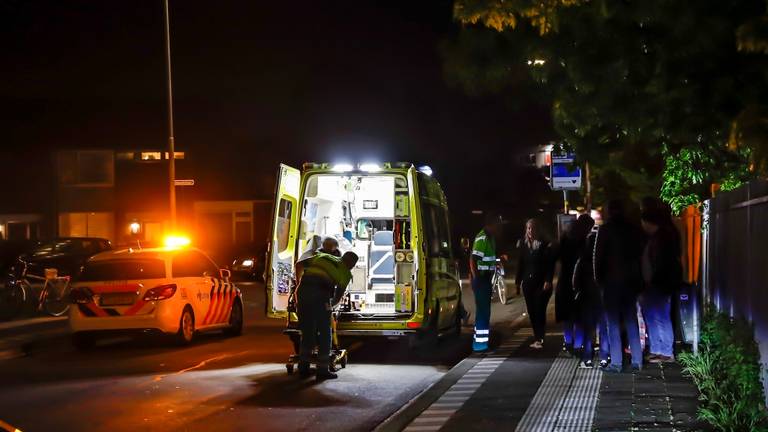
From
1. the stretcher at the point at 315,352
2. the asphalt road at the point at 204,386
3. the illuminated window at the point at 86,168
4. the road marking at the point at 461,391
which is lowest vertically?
the asphalt road at the point at 204,386

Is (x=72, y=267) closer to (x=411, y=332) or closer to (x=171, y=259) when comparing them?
(x=171, y=259)

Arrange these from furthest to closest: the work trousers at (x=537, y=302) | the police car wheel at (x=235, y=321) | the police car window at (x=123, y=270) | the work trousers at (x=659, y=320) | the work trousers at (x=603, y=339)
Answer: the police car wheel at (x=235, y=321) < the police car window at (x=123, y=270) < the work trousers at (x=537, y=302) < the work trousers at (x=603, y=339) < the work trousers at (x=659, y=320)

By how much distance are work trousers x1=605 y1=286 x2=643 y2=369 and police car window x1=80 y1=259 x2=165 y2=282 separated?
693cm

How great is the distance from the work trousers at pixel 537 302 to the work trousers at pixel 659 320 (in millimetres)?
1810

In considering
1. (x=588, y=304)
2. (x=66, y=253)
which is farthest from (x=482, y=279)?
(x=66, y=253)

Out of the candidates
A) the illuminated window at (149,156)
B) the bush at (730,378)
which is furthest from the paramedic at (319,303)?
the illuminated window at (149,156)

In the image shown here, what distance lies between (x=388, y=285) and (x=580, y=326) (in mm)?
3978

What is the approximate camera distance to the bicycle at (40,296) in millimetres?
21141

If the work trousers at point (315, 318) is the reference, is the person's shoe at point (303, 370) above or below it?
below

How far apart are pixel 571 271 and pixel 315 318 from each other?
3.13m

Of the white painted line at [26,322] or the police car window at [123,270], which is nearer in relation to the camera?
the police car window at [123,270]

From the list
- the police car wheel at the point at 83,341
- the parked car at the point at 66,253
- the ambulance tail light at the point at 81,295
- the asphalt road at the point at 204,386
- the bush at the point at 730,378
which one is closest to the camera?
the bush at the point at 730,378

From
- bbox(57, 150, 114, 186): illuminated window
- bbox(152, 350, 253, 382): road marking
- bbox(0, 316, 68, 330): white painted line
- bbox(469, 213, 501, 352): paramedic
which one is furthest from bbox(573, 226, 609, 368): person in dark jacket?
bbox(57, 150, 114, 186): illuminated window

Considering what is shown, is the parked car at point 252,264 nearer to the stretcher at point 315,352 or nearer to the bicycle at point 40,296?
the bicycle at point 40,296
